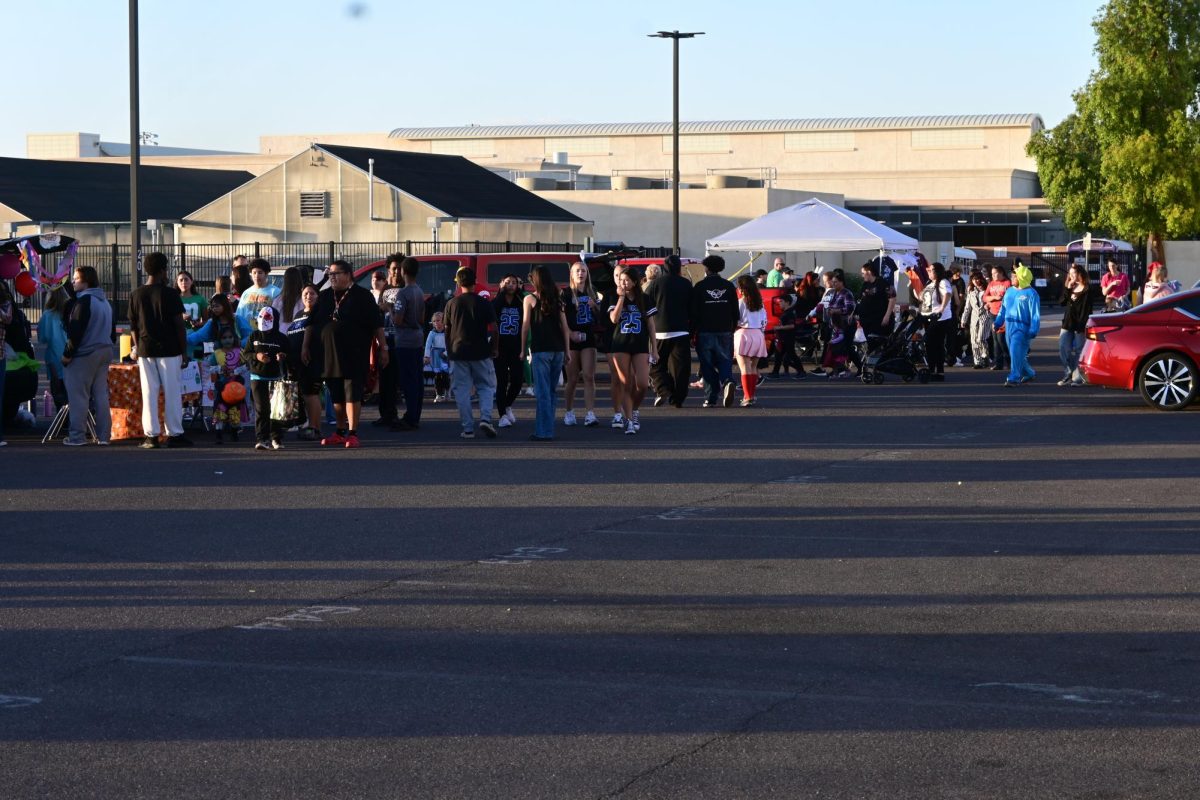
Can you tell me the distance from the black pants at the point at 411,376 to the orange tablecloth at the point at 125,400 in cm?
282

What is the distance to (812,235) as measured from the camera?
2980 cm

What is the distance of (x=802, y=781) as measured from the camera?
557 centimetres

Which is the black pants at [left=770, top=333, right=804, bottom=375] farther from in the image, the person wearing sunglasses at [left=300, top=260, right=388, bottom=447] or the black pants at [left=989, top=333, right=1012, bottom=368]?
the person wearing sunglasses at [left=300, top=260, right=388, bottom=447]

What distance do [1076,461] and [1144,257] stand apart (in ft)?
169

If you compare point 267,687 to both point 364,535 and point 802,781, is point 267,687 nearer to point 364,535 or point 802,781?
point 802,781

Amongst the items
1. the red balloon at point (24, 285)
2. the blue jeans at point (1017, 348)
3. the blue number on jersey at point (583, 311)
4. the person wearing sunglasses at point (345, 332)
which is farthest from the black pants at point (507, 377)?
the blue jeans at point (1017, 348)

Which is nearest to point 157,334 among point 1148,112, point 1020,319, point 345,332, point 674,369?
point 345,332

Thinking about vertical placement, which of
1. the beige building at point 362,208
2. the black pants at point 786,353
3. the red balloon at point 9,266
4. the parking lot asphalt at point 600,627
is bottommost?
the parking lot asphalt at point 600,627

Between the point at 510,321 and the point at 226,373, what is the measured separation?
10.7 ft

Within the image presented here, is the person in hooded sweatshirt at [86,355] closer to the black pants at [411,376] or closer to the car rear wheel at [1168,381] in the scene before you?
the black pants at [411,376]

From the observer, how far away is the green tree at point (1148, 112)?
5378cm

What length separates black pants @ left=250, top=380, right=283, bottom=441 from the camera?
15.8 metres

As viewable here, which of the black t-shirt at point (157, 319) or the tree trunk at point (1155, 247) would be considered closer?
the black t-shirt at point (157, 319)

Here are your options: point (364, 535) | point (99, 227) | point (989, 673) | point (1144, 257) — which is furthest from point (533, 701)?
point (1144, 257)
